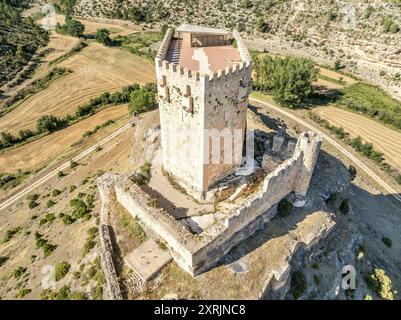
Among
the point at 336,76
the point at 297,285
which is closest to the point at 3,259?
the point at 297,285

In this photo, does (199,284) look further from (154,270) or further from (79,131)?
(79,131)

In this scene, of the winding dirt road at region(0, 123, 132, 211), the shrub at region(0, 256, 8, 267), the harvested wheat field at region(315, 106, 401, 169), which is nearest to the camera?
the shrub at region(0, 256, 8, 267)

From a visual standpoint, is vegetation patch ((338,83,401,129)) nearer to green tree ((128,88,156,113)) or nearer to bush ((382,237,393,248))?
bush ((382,237,393,248))

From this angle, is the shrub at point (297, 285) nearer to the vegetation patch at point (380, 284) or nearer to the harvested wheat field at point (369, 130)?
the vegetation patch at point (380, 284)

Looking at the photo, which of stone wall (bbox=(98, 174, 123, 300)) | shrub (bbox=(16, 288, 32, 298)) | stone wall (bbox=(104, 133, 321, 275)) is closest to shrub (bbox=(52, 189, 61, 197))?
stone wall (bbox=(98, 174, 123, 300))

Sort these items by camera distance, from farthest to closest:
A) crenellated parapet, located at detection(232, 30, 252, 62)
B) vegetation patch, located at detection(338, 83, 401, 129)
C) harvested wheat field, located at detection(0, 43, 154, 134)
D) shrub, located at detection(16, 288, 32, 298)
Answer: harvested wheat field, located at detection(0, 43, 154, 134)
vegetation patch, located at detection(338, 83, 401, 129)
shrub, located at detection(16, 288, 32, 298)
crenellated parapet, located at detection(232, 30, 252, 62)

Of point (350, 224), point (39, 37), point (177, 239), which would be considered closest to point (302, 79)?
point (350, 224)
